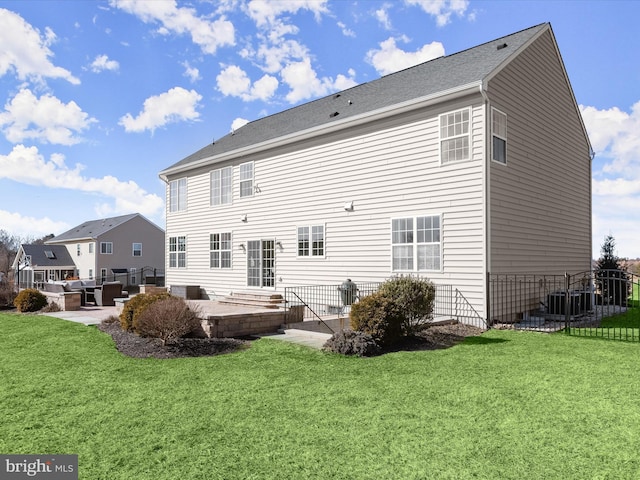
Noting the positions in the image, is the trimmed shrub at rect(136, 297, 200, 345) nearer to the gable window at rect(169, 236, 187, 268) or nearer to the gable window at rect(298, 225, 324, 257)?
the gable window at rect(298, 225, 324, 257)

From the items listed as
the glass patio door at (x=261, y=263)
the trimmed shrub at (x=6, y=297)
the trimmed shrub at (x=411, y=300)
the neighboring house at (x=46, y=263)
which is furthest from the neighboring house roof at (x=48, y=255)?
the trimmed shrub at (x=411, y=300)

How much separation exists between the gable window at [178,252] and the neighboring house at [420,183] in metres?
1.98

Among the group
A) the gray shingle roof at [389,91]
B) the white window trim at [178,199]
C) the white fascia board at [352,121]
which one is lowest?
the white window trim at [178,199]

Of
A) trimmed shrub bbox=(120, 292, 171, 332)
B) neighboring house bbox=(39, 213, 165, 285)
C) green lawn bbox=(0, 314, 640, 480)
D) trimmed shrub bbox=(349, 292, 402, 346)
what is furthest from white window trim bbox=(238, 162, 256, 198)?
neighboring house bbox=(39, 213, 165, 285)

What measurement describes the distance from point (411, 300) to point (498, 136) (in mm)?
5838

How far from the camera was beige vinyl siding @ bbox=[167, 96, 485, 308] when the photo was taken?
11.6 m

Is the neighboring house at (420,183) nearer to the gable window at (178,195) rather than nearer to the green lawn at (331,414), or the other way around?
the gable window at (178,195)

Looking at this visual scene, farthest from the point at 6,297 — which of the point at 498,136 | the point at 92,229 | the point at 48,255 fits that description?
the point at 48,255

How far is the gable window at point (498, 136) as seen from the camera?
1173 centimetres

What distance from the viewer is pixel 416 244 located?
1258 cm

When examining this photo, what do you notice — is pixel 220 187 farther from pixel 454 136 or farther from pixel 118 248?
pixel 118 248

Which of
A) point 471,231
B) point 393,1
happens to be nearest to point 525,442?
point 471,231

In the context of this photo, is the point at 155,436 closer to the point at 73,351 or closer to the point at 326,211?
the point at 73,351

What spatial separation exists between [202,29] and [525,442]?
46.1 feet
